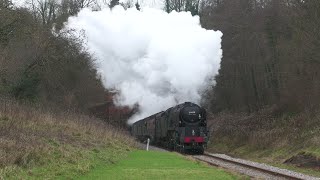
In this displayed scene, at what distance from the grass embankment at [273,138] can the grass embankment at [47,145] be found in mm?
8680

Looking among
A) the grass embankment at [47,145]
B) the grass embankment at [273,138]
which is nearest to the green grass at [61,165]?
the grass embankment at [47,145]

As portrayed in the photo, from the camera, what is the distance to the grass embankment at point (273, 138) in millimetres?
22934

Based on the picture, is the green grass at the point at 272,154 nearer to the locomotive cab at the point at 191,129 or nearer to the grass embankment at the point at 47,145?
the locomotive cab at the point at 191,129

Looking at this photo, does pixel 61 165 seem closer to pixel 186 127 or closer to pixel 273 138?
pixel 186 127

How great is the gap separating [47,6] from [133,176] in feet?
148

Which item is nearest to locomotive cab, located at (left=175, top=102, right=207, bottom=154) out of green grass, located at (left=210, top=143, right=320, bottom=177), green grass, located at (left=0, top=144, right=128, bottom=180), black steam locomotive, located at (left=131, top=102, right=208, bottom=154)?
black steam locomotive, located at (left=131, top=102, right=208, bottom=154)

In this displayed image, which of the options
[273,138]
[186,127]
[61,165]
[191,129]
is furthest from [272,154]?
[61,165]

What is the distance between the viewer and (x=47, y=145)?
1537 cm

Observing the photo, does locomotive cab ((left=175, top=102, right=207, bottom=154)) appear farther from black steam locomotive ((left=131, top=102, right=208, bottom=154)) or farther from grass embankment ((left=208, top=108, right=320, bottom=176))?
grass embankment ((left=208, top=108, right=320, bottom=176))

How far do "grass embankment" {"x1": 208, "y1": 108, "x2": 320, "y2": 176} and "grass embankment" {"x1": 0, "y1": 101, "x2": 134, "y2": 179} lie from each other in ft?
28.5

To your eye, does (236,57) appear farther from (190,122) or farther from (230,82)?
(190,122)

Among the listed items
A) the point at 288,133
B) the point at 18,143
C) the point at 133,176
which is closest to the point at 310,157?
the point at 288,133

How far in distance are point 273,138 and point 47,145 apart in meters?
17.7

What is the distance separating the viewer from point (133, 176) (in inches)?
506
